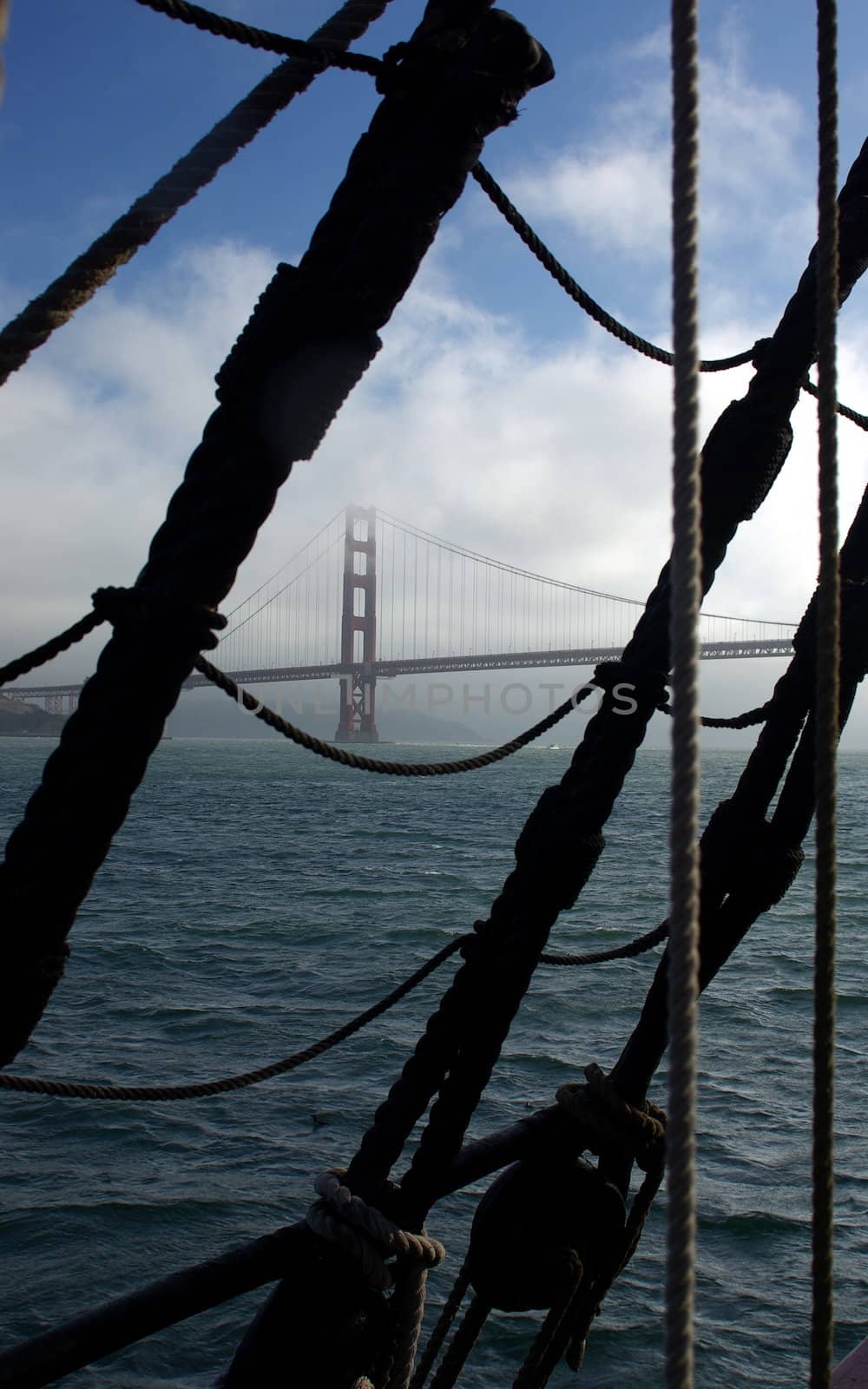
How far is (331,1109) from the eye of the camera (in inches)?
352

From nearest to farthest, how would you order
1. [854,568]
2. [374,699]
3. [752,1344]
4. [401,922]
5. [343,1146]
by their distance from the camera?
[854,568] → [752,1344] → [343,1146] → [401,922] → [374,699]

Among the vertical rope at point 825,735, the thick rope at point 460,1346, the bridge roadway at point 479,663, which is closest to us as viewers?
the vertical rope at point 825,735

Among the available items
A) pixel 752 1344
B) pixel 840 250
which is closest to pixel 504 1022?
pixel 840 250

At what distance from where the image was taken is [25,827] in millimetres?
1337

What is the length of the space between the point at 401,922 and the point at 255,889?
5100 mm

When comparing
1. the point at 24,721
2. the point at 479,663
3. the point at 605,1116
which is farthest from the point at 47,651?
the point at 24,721

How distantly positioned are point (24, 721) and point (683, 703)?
127m

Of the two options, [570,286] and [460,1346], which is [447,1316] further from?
[570,286]

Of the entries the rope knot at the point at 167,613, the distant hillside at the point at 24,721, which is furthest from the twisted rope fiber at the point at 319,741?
the distant hillside at the point at 24,721

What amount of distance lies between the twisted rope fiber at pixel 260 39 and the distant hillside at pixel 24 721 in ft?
391

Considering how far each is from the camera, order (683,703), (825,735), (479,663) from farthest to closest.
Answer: (479,663), (825,735), (683,703)

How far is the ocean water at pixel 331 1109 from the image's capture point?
616 centimetres

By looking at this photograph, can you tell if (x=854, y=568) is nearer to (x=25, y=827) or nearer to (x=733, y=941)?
(x=733, y=941)

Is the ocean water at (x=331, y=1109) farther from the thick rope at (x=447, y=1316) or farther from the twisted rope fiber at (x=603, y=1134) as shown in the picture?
the twisted rope fiber at (x=603, y=1134)
